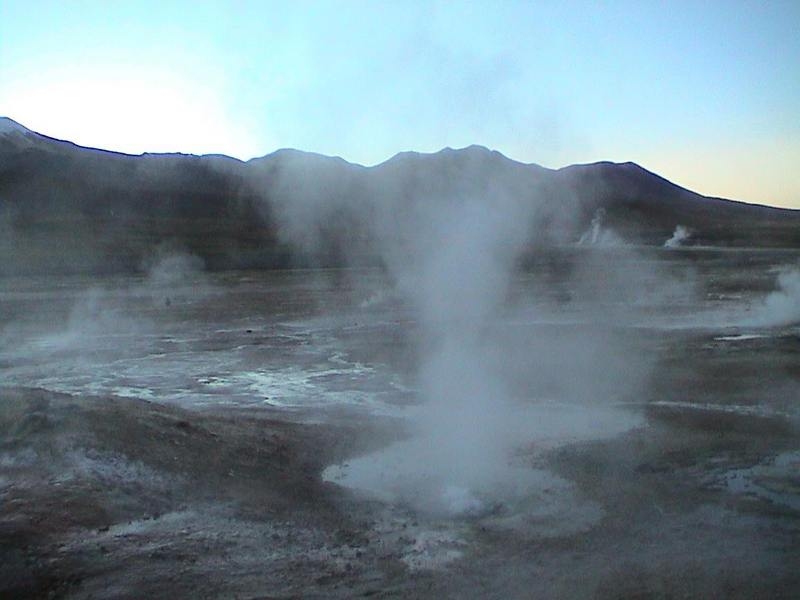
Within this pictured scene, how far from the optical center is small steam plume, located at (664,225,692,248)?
64575 mm

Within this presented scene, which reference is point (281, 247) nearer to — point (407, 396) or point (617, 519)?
point (407, 396)

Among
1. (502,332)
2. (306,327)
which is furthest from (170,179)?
(502,332)

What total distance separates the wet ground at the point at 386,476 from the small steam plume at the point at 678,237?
48878 millimetres

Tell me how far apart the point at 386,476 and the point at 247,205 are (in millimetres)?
52537

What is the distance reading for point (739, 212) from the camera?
10231cm

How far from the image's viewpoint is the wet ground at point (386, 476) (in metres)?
5.77

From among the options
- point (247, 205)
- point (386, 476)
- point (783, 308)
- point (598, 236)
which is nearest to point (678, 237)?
point (598, 236)

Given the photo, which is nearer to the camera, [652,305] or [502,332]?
[502,332]

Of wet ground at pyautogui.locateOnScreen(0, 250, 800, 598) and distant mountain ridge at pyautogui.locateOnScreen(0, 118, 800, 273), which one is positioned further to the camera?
distant mountain ridge at pyautogui.locateOnScreen(0, 118, 800, 273)

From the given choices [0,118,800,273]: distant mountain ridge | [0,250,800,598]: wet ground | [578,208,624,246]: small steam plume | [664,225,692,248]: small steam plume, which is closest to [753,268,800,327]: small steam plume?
[0,250,800,598]: wet ground

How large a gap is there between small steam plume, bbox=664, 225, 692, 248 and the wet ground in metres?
48.9

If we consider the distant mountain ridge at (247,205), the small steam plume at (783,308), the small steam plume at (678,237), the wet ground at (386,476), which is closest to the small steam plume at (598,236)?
the distant mountain ridge at (247,205)

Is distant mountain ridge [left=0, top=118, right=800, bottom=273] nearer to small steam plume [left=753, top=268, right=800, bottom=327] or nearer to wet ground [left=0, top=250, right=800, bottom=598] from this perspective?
wet ground [left=0, top=250, right=800, bottom=598]

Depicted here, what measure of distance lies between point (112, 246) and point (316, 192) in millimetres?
12125
